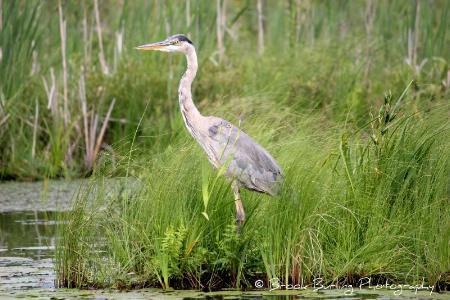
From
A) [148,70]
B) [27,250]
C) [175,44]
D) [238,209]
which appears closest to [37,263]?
[27,250]

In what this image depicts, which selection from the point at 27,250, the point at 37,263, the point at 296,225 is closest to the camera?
the point at 296,225

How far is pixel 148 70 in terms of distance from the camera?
10875mm

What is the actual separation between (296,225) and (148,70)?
6.02 m

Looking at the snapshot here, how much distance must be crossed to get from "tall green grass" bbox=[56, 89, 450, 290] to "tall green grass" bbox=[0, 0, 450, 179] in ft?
12.6

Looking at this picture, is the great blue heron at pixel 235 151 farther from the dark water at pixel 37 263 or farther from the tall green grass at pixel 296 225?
the dark water at pixel 37 263

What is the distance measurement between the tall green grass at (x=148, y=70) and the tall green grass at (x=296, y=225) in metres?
3.85

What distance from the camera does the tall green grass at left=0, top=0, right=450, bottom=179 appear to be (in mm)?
9922

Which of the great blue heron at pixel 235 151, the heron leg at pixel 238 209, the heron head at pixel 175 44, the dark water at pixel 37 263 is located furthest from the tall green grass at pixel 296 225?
the heron head at pixel 175 44

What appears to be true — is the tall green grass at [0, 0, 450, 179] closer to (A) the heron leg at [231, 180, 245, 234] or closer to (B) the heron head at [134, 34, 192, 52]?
(B) the heron head at [134, 34, 192, 52]

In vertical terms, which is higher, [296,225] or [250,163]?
[250,163]

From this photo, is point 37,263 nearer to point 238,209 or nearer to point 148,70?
point 238,209

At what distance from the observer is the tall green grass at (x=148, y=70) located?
9.92m

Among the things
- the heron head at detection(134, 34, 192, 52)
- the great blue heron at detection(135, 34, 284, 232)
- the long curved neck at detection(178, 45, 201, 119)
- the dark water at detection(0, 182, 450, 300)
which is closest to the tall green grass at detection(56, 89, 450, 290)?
the dark water at detection(0, 182, 450, 300)

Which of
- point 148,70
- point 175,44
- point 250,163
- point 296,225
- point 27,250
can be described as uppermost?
point 175,44
